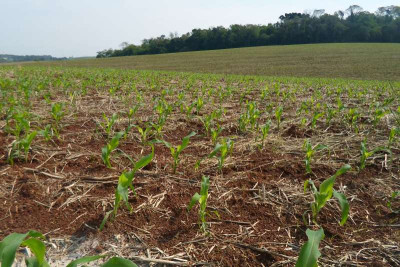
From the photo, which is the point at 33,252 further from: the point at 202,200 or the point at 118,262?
the point at 202,200

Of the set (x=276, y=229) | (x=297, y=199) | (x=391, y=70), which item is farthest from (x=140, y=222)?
(x=391, y=70)

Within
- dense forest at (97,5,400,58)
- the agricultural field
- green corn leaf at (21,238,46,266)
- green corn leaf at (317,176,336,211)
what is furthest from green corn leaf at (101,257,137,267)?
A: dense forest at (97,5,400,58)

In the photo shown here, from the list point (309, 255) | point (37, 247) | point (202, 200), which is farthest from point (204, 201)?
point (37, 247)

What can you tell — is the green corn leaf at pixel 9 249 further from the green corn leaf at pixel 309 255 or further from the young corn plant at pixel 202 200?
the green corn leaf at pixel 309 255

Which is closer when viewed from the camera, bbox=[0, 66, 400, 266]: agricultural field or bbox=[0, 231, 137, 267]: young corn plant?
bbox=[0, 231, 137, 267]: young corn plant

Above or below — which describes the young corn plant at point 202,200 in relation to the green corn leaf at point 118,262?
below

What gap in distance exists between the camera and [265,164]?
271 cm

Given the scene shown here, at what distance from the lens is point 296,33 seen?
65750mm

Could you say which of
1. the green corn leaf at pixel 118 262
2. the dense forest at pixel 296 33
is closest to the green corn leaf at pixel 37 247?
the green corn leaf at pixel 118 262

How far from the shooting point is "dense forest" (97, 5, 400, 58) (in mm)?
61719

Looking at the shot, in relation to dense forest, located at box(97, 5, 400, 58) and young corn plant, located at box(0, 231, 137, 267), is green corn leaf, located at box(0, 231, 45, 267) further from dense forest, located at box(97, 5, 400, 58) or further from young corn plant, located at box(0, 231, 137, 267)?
dense forest, located at box(97, 5, 400, 58)

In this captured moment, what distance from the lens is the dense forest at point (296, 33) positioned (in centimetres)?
6172

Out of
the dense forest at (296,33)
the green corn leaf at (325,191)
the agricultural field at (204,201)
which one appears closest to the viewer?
the agricultural field at (204,201)

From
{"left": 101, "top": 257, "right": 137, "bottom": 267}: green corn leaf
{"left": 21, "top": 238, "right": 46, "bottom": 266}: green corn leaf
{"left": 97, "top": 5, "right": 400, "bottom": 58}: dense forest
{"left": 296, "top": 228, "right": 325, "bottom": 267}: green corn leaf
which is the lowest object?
{"left": 296, "top": 228, "right": 325, "bottom": 267}: green corn leaf
